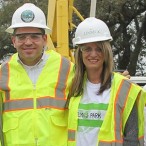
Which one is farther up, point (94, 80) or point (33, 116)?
point (94, 80)

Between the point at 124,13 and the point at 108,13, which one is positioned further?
the point at 124,13

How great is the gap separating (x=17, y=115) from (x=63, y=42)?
17.2ft

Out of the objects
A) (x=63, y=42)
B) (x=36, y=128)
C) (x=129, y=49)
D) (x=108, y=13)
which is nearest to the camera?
(x=36, y=128)

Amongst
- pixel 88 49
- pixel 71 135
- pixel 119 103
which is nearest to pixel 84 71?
pixel 88 49

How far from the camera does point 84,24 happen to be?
360 centimetres

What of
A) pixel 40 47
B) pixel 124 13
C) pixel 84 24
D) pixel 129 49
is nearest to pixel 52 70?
pixel 40 47

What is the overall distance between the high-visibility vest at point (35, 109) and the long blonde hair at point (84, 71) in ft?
0.50

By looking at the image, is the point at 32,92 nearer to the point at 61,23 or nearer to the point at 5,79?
the point at 5,79

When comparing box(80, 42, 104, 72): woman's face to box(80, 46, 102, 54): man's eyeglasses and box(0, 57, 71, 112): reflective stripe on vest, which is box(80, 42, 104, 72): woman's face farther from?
box(0, 57, 71, 112): reflective stripe on vest

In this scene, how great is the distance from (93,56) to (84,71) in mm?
200

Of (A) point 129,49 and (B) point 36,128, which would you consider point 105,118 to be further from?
(A) point 129,49

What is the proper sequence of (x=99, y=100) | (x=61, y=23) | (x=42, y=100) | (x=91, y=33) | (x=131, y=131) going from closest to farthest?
(x=131, y=131) < (x=99, y=100) < (x=91, y=33) < (x=42, y=100) < (x=61, y=23)

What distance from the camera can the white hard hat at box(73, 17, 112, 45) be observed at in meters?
3.45

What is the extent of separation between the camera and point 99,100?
340 centimetres
